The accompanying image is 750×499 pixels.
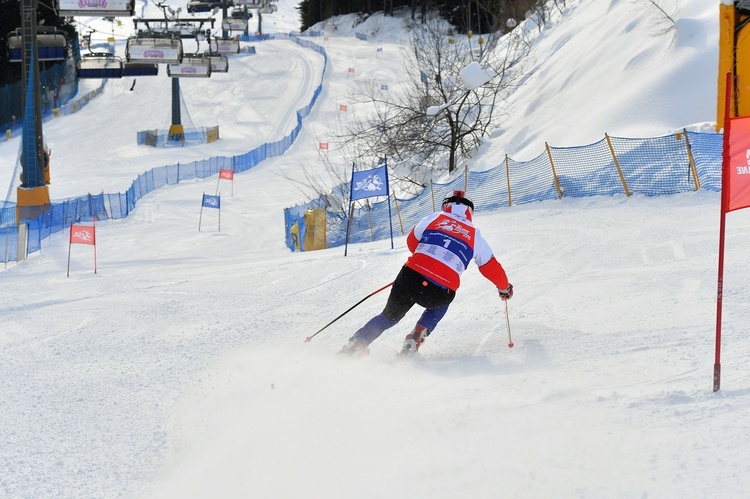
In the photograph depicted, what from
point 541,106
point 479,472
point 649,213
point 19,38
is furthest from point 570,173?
point 19,38

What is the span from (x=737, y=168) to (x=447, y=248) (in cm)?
262

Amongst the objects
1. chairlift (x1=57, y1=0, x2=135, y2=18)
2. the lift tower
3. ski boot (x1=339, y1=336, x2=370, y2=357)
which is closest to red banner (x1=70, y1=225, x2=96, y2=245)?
the lift tower

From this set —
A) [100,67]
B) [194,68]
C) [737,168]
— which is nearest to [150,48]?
[100,67]

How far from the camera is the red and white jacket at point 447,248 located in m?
7.43

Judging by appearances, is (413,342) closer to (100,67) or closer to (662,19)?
(662,19)

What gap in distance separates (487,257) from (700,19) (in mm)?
23750

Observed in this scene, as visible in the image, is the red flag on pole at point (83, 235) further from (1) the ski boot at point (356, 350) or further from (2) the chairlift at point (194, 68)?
(2) the chairlift at point (194, 68)

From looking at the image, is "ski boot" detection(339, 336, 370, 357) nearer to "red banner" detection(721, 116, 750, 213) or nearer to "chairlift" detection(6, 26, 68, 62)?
"red banner" detection(721, 116, 750, 213)

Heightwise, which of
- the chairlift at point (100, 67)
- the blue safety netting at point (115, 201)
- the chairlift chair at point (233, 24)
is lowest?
the blue safety netting at point (115, 201)

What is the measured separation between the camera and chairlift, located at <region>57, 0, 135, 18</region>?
83.3 ft

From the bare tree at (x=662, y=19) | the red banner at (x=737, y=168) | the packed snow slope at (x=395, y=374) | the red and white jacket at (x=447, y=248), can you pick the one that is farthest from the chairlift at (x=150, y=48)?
the red banner at (x=737, y=168)

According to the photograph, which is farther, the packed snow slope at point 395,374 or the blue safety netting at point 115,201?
the blue safety netting at point 115,201

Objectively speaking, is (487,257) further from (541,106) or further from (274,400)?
(541,106)

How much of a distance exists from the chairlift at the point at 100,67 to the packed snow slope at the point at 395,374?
15027 mm
